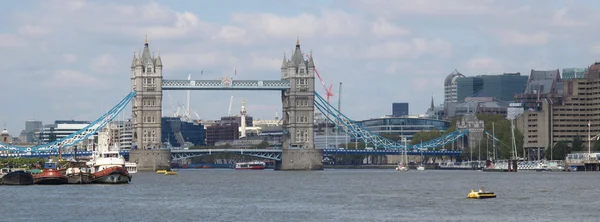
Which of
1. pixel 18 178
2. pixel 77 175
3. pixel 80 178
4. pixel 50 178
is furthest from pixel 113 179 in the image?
pixel 18 178

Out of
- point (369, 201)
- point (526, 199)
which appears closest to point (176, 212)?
point (369, 201)

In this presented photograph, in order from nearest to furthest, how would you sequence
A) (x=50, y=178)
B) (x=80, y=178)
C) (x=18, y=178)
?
(x=50, y=178), (x=18, y=178), (x=80, y=178)

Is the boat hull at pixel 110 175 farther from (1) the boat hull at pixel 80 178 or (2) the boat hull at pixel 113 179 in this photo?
(1) the boat hull at pixel 80 178

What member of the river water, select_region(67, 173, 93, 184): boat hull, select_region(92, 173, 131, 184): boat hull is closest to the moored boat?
select_region(67, 173, 93, 184): boat hull

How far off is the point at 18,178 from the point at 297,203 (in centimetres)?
3673

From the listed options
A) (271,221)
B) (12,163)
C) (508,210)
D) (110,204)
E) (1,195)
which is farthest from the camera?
(12,163)

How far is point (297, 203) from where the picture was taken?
103000 millimetres

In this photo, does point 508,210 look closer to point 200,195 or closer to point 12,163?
point 200,195

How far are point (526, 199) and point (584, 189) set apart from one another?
760 inches

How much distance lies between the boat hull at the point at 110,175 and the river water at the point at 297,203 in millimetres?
1849

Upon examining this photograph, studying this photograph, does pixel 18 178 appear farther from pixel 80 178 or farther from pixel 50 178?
pixel 80 178

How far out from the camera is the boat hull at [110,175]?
13238 cm

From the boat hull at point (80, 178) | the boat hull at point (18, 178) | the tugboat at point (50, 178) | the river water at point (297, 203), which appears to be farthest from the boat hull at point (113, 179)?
the boat hull at point (18, 178)

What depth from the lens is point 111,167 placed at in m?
133
